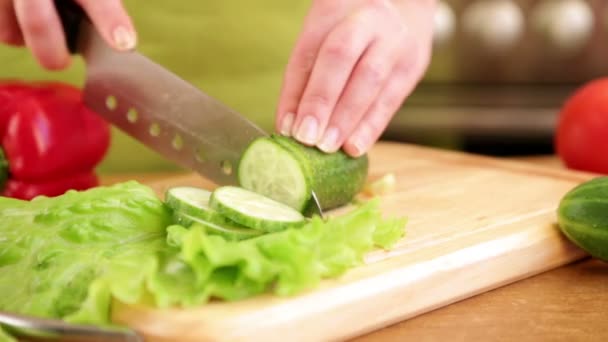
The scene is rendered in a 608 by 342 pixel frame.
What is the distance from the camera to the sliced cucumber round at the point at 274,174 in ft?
6.43

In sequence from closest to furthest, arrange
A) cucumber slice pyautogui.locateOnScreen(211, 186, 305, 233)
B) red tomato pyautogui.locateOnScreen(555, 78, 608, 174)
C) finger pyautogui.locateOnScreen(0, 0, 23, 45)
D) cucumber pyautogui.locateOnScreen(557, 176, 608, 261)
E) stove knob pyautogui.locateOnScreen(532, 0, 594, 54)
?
cucumber slice pyautogui.locateOnScreen(211, 186, 305, 233), cucumber pyautogui.locateOnScreen(557, 176, 608, 261), finger pyautogui.locateOnScreen(0, 0, 23, 45), red tomato pyautogui.locateOnScreen(555, 78, 608, 174), stove knob pyautogui.locateOnScreen(532, 0, 594, 54)

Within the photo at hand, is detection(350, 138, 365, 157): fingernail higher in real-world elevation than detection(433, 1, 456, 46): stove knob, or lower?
higher

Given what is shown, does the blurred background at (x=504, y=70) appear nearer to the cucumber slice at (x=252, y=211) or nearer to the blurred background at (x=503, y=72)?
the blurred background at (x=503, y=72)

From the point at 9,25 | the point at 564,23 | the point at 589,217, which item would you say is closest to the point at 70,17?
the point at 9,25

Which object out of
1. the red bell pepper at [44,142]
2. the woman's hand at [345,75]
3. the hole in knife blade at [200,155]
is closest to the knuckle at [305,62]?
the woman's hand at [345,75]

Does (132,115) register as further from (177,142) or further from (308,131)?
(308,131)

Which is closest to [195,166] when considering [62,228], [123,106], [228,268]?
[123,106]

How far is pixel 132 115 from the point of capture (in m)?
2.20

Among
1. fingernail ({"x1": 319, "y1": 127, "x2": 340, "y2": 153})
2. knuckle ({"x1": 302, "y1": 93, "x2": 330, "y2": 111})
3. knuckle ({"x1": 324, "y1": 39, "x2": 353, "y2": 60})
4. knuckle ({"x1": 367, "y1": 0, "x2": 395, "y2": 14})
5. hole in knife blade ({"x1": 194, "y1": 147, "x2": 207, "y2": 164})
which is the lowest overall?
hole in knife blade ({"x1": 194, "y1": 147, "x2": 207, "y2": 164})

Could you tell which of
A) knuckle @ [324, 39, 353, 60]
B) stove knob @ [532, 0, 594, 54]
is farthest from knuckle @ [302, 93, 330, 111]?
stove knob @ [532, 0, 594, 54]

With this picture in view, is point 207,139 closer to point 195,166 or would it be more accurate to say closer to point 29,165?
point 195,166

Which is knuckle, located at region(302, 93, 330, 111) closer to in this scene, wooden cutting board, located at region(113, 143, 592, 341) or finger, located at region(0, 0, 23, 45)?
wooden cutting board, located at region(113, 143, 592, 341)

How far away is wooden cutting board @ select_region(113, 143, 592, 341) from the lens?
1359 millimetres

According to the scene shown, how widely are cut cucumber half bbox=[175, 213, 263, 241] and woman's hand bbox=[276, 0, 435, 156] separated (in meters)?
0.45
